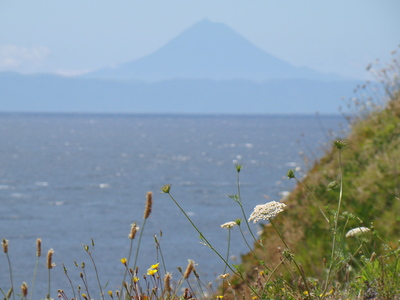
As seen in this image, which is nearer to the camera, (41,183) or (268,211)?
(268,211)

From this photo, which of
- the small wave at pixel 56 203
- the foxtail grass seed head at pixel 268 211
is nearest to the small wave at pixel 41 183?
the small wave at pixel 56 203

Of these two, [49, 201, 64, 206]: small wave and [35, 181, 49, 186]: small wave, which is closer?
[49, 201, 64, 206]: small wave

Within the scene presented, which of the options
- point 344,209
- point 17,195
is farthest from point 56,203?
point 344,209

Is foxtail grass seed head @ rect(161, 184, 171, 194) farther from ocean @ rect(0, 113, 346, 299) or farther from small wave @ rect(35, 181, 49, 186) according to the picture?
small wave @ rect(35, 181, 49, 186)

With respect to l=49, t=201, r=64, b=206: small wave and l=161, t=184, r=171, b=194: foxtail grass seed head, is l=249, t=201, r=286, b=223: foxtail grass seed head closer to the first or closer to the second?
l=161, t=184, r=171, b=194: foxtail grass seed head

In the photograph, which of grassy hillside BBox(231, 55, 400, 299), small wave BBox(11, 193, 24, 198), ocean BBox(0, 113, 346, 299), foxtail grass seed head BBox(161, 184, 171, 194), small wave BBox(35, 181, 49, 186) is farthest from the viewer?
small wave BBox(35, 181, 49, 186)

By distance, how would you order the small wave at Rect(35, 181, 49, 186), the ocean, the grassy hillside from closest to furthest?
1. the grassy hillside
2. the ocean
3. the small wave at Rect(35, 181, 49, 186)

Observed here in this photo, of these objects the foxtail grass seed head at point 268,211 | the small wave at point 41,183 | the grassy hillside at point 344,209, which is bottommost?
the small wave at point 41,183

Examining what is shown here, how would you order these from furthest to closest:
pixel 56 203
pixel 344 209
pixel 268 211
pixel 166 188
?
pixel 56 203 < pixel 344 209 < pixel 268 211 < pixel 166 188

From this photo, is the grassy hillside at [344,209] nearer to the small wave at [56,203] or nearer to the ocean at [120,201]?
the ocean at [120,201]

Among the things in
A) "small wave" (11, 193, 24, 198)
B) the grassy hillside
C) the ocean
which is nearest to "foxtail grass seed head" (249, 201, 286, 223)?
the ocean

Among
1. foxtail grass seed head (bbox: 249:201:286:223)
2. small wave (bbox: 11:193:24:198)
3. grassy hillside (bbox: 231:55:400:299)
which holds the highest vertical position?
foxtail grass seed head (bbox: 249:201:286:223)

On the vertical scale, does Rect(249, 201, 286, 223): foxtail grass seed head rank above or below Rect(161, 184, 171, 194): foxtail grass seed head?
below

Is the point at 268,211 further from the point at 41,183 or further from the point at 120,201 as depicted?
the point at 41,183
